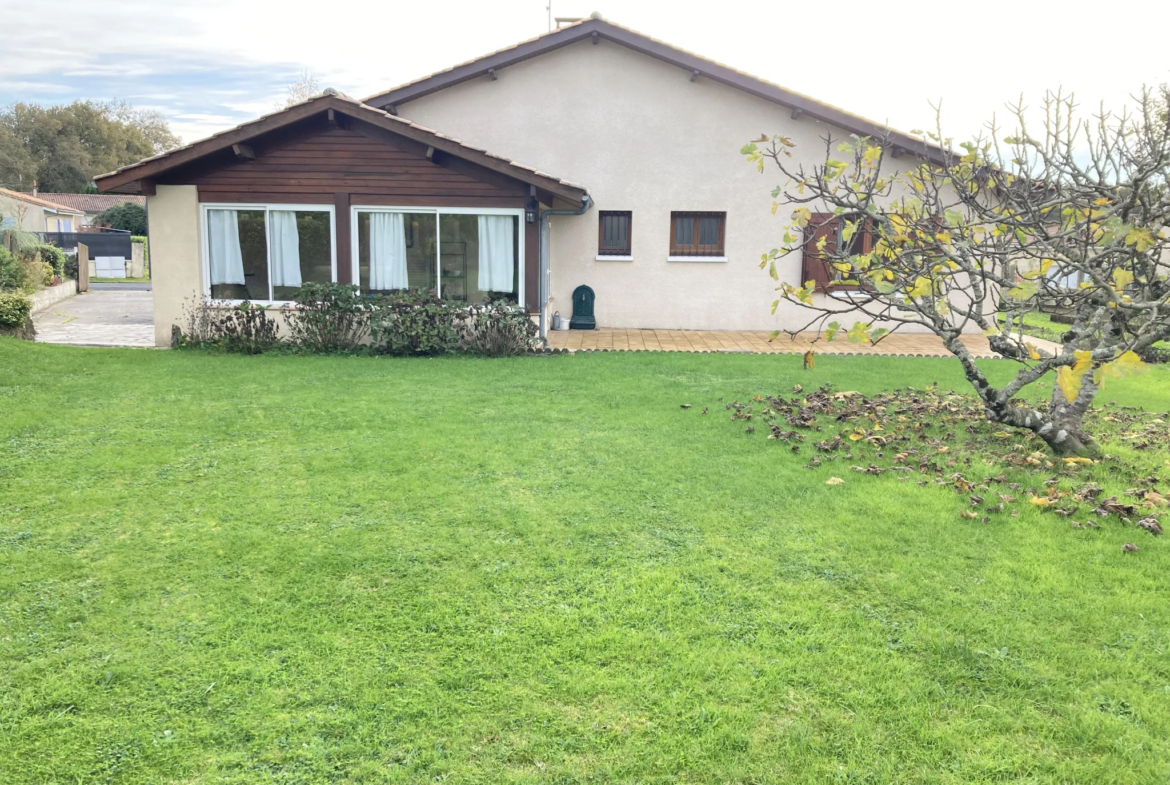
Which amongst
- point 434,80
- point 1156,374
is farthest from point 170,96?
point 1156,374

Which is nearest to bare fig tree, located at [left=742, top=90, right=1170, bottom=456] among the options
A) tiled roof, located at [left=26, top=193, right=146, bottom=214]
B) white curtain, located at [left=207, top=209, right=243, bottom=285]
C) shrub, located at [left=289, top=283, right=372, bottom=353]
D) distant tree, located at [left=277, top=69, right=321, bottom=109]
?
shrub, located at [left=289, top=283, right=372, bottom=353]

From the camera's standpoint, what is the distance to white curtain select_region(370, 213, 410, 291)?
1350 cm

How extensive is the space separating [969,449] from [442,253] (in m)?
9.13

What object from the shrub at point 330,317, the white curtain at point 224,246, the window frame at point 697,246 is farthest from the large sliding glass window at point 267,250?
the window frame at point 697,246

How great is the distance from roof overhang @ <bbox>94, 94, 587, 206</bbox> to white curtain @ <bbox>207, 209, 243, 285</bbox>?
956 millimetres

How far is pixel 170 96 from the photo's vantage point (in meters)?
68.0

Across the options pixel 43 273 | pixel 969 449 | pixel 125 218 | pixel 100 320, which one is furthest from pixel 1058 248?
pixel 125 218

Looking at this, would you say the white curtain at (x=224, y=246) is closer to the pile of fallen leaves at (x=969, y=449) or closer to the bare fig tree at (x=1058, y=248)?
the pile of fallen leaves at (x=969, y=449)

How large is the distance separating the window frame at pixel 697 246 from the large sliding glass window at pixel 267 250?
649cm

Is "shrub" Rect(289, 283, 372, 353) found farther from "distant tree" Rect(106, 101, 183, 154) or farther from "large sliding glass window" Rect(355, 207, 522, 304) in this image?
"distant tree" Rect(106, 101, 183, 154)

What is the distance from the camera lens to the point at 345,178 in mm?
13172

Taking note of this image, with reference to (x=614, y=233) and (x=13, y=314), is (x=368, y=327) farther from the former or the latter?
(x=13, y=314)

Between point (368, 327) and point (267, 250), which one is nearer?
point (368, 327)

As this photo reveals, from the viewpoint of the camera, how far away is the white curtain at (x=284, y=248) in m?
13.4
